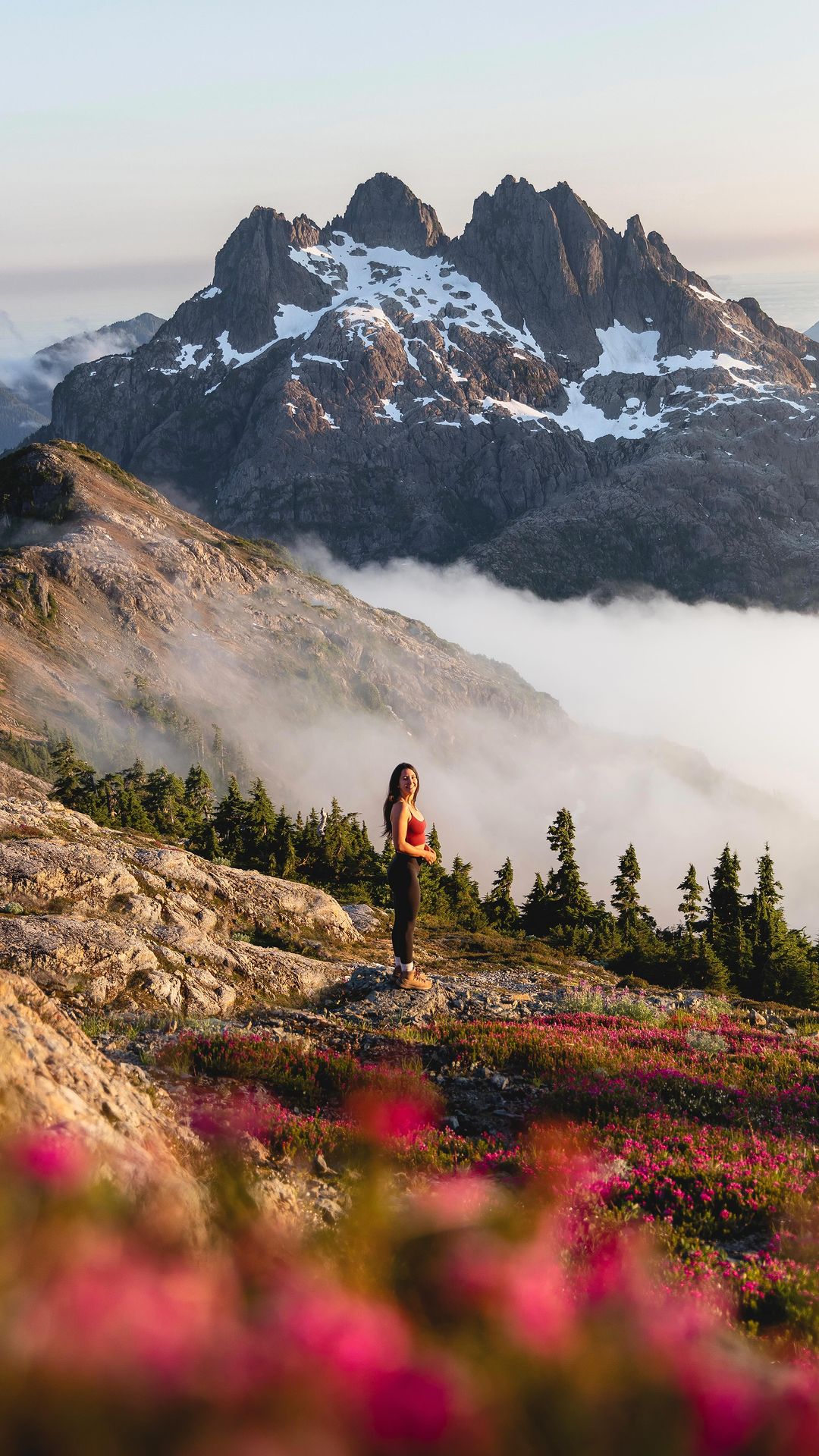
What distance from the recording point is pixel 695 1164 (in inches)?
342

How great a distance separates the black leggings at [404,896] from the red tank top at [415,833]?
0.99 feet

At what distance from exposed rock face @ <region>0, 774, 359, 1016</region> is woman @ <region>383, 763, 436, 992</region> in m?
1.98

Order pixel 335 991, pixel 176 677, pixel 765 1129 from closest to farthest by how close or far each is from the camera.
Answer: pixel 765 1129 → pixel 335 991 → pixel 176 677

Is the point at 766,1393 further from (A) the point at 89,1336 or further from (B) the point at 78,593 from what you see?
(B) the point at 78,593

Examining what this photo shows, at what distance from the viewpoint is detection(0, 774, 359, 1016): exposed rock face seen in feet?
51.6

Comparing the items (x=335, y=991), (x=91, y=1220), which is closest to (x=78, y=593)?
(x=335, y=991)

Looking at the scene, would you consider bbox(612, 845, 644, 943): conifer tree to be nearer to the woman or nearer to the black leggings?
the woman

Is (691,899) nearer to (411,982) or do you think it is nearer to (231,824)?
(231,824)

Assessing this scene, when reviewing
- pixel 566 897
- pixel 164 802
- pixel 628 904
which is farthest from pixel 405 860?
pixel 164 802

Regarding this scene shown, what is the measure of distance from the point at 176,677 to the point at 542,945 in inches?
6684

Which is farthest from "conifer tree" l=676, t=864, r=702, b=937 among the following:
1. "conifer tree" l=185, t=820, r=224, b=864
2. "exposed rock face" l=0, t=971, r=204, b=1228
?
"exposed rock face" l=0, t=971, r=204, b=1228

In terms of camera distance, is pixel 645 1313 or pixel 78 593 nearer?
pixel 645 1313

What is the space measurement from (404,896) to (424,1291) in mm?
12502

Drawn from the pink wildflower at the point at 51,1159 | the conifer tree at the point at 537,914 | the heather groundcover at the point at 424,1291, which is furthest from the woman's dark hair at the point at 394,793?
the conifer tree at the point at 537,914
